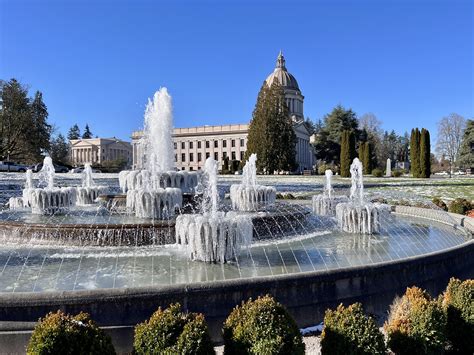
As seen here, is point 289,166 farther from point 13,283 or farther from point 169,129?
point 13,283

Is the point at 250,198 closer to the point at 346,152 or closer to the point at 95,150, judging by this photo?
the point at 346,152

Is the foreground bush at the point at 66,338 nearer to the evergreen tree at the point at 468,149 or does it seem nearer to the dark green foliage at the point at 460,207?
the dark green foliage at the point at 460,207

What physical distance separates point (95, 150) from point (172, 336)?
118 metres

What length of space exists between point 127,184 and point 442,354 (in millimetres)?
12785

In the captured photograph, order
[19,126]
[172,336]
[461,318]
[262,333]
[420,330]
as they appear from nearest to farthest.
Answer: [172,336] → [262,333] → [420,330] → [461,318] → [19,126]

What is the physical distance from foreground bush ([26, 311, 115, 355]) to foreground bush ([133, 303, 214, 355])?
1.19ft

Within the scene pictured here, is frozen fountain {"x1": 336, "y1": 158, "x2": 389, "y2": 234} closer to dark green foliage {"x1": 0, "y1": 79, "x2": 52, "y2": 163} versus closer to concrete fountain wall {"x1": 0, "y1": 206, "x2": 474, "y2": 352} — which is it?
concrete fountain wall {"x1": 0, "y1": 206, "x2": 474, "y2": 352}

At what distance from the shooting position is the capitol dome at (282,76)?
10219 centimetres

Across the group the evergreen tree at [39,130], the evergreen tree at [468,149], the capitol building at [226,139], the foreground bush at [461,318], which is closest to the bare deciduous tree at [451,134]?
the evergreen tree at [468,149]

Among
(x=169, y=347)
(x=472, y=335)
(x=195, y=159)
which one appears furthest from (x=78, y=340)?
(x=195, y=159)

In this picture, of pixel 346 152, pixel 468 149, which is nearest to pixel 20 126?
pixel 346 152

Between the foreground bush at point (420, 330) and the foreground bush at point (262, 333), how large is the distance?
45.8 inches

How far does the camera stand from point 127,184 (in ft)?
52.2

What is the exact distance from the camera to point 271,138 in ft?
171
